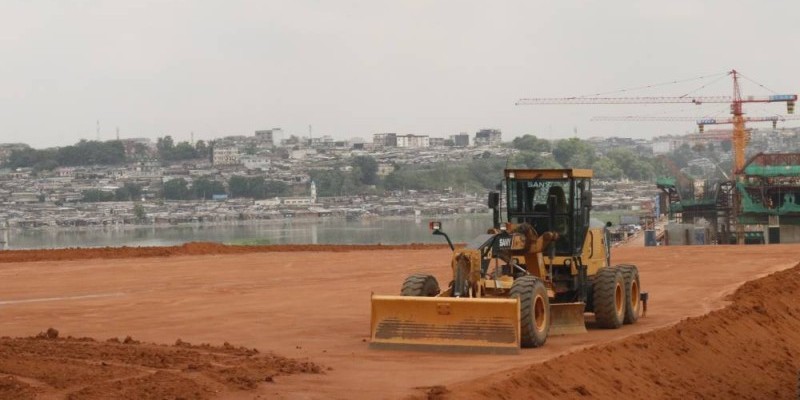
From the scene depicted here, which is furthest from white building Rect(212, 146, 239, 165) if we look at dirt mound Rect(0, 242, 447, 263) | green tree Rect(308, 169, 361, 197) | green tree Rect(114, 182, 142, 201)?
dirt mound Rect(0, 242, 447, 263)

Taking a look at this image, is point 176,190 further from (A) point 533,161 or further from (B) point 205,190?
(A) point 533,161

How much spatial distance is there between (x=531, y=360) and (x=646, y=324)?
18.0ft

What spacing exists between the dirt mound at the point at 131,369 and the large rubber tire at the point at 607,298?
5.91m

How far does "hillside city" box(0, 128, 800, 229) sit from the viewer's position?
82438mm

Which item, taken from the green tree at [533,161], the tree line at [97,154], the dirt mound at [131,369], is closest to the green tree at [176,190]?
the tree line at [97,154]

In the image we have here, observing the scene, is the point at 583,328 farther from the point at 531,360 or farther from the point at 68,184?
the point at 68,184

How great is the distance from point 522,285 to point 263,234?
50.8 meters

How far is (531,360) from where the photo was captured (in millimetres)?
16750

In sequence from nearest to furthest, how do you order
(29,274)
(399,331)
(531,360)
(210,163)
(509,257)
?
1. (531,360)
2. (399,331)
3. (509,257)
4. (29,274)
5. (210,163)

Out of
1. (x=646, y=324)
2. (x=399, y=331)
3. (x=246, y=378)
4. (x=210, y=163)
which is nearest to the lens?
(x=246, y=378)

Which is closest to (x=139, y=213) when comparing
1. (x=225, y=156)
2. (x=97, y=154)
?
(x=97, y=154)

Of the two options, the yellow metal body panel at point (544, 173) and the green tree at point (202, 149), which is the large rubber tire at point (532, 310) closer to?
the yellow metal body panel at point (544, 173)

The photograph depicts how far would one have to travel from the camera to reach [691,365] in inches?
765

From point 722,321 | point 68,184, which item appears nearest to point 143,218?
point 68,184
